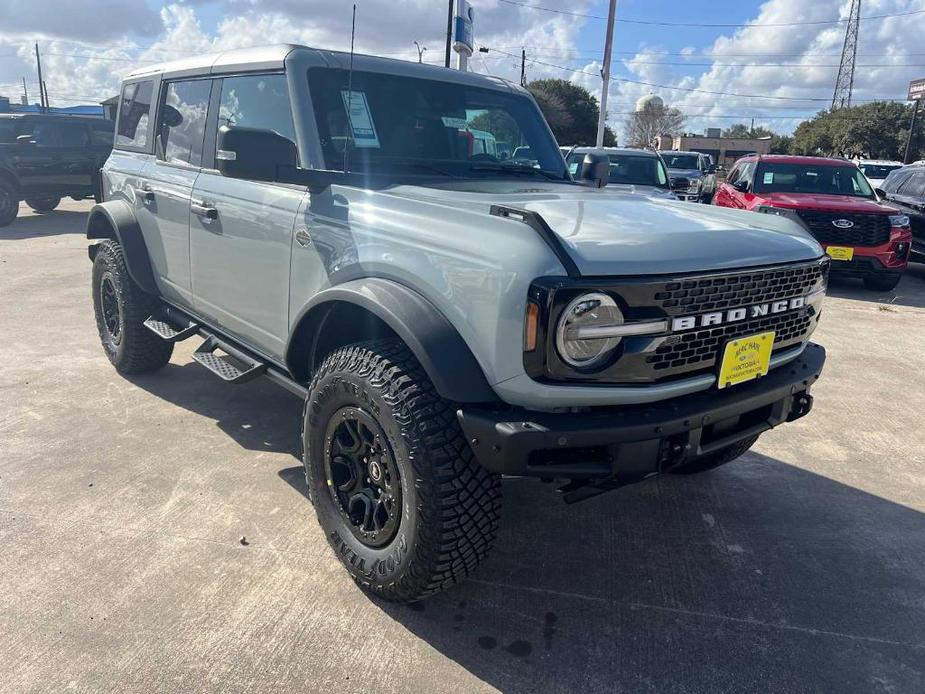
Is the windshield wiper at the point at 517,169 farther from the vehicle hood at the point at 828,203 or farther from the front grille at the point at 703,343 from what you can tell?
the vehicle hood at the point at 828,203

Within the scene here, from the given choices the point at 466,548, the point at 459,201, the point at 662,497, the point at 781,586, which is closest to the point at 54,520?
the point at 466,548

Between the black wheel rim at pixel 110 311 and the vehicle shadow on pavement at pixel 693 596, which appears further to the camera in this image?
the black wheel rim at pixel 110 311

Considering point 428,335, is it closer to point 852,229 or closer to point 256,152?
point 256,152

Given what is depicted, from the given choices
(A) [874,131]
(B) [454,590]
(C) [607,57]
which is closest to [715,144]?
(A) [874,131]

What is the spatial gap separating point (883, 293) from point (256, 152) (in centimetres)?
914

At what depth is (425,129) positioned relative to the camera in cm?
340

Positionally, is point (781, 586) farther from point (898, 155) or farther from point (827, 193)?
point (898, 155)

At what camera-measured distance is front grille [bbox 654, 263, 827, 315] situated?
2.22 metres

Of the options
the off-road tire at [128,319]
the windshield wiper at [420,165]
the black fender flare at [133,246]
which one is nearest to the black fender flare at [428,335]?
the windshield wiper at [420,165]

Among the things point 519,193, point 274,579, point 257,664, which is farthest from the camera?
point 519,193

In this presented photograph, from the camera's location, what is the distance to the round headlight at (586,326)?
2094 millimetres

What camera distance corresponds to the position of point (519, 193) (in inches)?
118

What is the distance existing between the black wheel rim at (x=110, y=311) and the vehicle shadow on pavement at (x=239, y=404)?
346mm

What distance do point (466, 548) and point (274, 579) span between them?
34.7 inches
